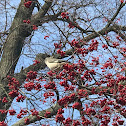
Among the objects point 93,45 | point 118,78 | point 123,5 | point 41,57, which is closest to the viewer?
point 118,78

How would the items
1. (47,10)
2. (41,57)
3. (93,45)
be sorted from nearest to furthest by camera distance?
(93,45), (41,57), (47,10)

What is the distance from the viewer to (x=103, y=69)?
4.66 meters

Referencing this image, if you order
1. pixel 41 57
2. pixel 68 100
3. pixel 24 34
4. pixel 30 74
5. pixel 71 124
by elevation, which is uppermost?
pixel 24 34

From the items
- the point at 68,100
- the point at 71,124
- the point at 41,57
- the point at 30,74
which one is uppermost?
the point at 41,57

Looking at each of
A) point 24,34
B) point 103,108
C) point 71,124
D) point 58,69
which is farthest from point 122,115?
point 24,34

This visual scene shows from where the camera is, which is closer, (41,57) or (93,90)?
(93,90)

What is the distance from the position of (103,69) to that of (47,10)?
12.2ft

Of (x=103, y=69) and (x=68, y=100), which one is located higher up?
(x=103, y=69)

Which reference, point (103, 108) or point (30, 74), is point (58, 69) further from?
point (103, 108)

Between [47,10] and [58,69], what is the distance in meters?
3.90

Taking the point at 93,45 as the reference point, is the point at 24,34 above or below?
above

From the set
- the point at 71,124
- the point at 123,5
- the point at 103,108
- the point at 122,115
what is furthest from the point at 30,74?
the point at 123,5

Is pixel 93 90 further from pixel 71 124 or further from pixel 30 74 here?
pixel 30 74

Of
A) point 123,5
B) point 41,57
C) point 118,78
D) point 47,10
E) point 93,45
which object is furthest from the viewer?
point 123,5
